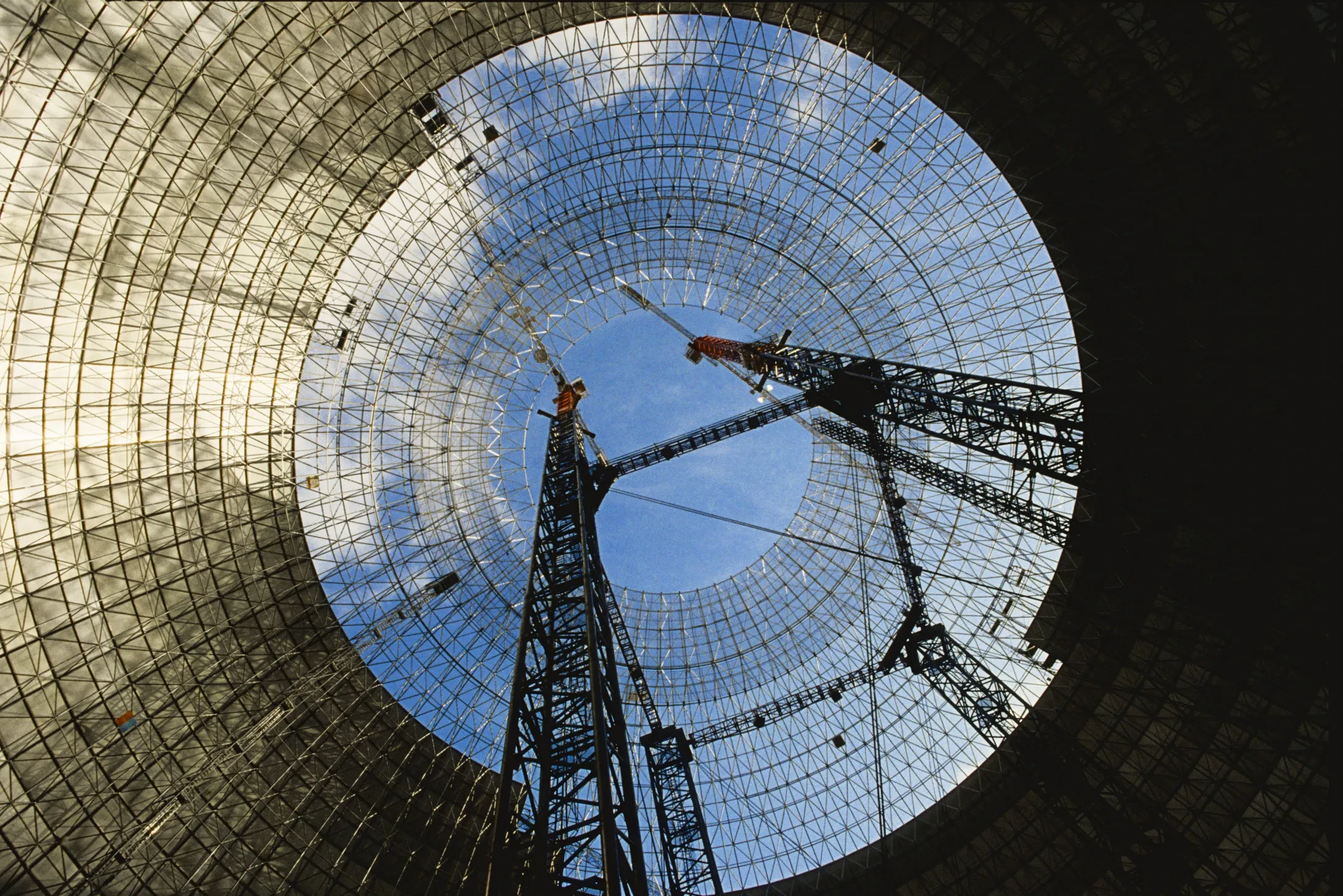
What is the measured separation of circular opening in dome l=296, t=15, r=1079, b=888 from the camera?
2788 cm

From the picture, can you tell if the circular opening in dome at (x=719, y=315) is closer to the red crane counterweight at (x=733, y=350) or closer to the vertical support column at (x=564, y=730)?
the red crane counterweight at (x=733, y=350)

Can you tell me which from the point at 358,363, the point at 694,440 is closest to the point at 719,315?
the point at 694,440

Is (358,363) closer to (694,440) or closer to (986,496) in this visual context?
(694,440)

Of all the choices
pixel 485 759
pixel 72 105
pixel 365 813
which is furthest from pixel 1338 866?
pixel 72 105

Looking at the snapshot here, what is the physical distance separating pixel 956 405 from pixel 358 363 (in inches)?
1014

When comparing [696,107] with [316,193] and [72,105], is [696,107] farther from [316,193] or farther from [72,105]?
[72,105]

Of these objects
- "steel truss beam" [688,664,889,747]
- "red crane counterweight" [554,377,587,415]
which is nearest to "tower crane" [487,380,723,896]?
"red crane counterweight" [554,377,587,415]

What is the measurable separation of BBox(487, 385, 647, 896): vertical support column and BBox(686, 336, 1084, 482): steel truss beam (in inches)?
445

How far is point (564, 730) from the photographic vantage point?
16.5 metres

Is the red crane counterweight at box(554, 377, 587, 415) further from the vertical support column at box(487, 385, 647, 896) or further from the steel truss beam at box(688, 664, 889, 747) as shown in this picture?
the steel truss beam at box(688, 664, 889, 747)

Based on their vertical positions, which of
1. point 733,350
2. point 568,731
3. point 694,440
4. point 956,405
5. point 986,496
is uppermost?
point 733,350

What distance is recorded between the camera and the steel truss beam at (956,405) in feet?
64.0

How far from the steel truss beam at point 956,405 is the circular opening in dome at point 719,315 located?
6056mm

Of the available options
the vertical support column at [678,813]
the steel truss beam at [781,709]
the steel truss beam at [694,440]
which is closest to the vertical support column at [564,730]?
the steel truss beam at [694,440]
